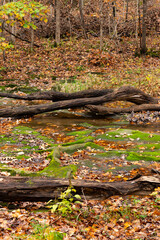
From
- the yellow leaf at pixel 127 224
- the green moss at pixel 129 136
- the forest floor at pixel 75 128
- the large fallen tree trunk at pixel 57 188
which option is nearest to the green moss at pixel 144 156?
the forest floor at pixel 75 128

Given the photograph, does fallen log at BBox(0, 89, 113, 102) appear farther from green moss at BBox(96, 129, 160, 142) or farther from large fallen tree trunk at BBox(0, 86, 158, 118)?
green moss at BBox(96, 129, 160, 142)

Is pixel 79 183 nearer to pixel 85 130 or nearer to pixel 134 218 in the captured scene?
pixel 134 218

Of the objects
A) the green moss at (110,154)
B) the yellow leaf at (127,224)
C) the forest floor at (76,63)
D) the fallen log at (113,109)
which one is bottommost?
the yellow leaf at (127,224)

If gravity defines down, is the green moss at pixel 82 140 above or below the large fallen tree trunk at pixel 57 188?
below

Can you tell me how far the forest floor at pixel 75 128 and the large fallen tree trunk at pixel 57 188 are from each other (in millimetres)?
217

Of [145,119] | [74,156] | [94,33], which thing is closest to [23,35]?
[94,33]

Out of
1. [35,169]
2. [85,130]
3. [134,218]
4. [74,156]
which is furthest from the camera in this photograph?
[85,130]

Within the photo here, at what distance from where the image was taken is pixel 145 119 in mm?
11906

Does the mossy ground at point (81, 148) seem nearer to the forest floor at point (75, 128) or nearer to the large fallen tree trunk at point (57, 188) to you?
the forest floor at point (75, 128)

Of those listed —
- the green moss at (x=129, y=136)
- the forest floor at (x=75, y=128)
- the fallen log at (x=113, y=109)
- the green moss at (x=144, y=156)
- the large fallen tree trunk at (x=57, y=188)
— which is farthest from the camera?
the fallen log at (x=113, y=109)

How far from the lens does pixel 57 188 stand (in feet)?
17.1

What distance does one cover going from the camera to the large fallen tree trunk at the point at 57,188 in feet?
16.6

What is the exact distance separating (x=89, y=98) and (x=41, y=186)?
779cm

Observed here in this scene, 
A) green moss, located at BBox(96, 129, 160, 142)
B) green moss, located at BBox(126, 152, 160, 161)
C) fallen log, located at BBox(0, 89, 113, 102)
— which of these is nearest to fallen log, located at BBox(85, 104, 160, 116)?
fallen log, located at BBox(0, 89, 113, 102)
